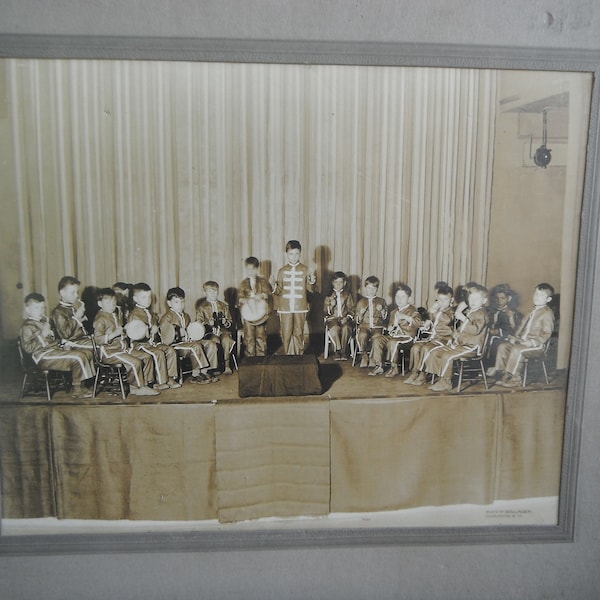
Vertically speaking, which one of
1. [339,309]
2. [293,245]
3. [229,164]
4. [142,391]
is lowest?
[142,391]

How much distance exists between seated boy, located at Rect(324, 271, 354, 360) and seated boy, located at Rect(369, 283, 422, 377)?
5.5 inches

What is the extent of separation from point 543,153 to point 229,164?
1.23 m

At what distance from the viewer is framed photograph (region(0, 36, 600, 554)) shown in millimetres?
2078

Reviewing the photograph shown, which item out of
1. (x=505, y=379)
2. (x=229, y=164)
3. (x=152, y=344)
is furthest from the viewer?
(x=505, y=379)

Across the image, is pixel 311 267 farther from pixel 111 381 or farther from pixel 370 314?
pixel 111 381

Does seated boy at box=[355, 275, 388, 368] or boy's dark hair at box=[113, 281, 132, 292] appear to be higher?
boy's dark hair at box=[113, 281, 132, 292]

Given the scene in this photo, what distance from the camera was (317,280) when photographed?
224 cm

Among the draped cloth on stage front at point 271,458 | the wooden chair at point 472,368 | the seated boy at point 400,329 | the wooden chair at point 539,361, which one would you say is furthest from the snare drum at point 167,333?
the wooden chair at point 539,361

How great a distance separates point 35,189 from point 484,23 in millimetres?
1799

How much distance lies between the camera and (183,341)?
7.41 ft

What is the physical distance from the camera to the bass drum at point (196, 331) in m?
2.26

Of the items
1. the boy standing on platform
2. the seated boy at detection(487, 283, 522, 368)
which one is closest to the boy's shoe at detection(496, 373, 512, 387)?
the seated boy at detection(487, 283, 522, 368)

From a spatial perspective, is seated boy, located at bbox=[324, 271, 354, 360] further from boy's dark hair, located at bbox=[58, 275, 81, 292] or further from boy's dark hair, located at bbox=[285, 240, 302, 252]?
Answer: boy's dark hair, located at bbox=[58, 275, 81, 292]

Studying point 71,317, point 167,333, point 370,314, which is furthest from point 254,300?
point 71,317
